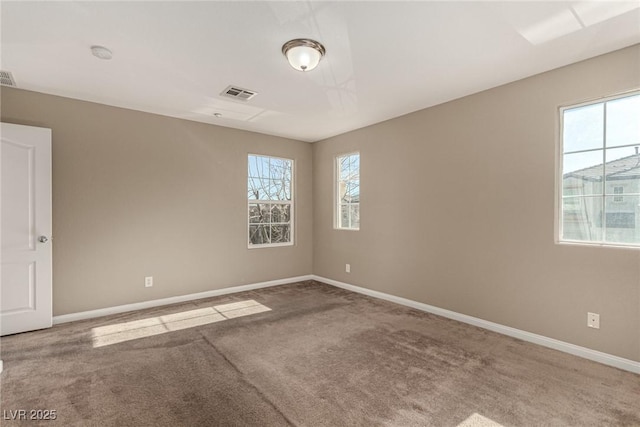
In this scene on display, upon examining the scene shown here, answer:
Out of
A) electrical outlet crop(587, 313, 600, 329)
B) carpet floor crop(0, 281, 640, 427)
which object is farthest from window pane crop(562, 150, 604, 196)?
carpet floor crop(0, 281, 640, 427)

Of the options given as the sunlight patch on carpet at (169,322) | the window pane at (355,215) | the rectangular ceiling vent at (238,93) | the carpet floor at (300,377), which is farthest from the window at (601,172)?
the sunlight patch on carpet at (169,322)

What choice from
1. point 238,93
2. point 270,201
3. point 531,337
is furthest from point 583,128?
point 270,201

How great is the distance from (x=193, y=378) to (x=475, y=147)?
11.4 ft


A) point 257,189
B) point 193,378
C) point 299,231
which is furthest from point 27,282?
point 299,231

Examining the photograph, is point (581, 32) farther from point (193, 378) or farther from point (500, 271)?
point (193, 378)

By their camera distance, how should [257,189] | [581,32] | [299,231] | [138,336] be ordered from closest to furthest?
1. [581,32]
2. [138,336]
3. [257,189]
4. [299,231]

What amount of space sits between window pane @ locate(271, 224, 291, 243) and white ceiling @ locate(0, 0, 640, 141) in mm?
2351

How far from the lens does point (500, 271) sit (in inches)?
128

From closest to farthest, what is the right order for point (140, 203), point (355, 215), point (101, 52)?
point (101, 52), point (140, 203), point (355, 215)

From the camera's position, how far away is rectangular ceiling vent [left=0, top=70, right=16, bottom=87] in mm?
2934

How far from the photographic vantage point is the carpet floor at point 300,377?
1934mm

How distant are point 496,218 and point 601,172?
3.00ft

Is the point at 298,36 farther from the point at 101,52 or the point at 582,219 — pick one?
the point at 582,219

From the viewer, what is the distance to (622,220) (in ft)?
8.44
